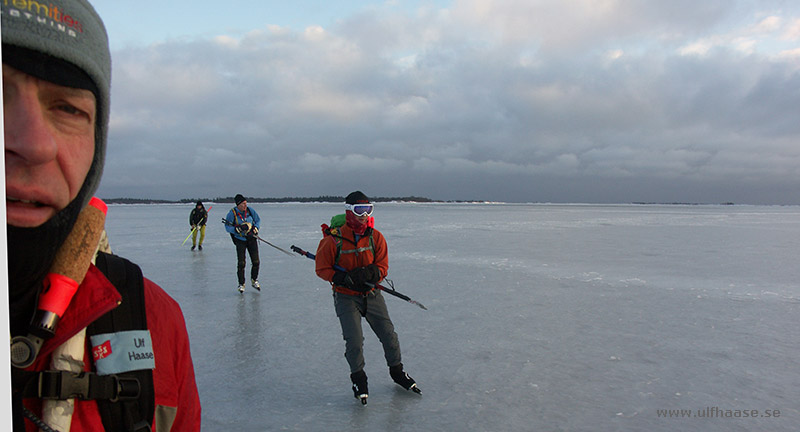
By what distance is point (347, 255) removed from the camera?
398 centimetres

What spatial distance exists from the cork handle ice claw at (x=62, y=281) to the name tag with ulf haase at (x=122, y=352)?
0.10m

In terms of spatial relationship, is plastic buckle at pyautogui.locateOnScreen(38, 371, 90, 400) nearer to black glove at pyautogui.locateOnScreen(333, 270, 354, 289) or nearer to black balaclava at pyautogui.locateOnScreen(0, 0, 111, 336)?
black balaclava at pyautogui.locateOnScreen(0, 0, 111, 336)

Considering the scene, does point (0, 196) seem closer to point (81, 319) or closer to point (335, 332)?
point (81, 319)

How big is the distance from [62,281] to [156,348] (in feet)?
0.88

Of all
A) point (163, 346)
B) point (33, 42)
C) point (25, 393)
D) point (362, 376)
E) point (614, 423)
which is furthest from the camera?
point (362, 376)

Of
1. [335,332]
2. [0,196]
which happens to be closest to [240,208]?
[335,332]

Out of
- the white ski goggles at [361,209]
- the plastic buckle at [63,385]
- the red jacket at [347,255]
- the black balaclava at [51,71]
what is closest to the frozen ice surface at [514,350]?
the red jacket at [347,255]

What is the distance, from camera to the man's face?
0.59m

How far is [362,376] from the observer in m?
3.55

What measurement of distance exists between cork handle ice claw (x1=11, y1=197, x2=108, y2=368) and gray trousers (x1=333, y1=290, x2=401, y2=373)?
119 inches

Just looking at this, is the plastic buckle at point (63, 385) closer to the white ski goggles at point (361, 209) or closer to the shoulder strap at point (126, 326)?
the shoulder strap at point (126, 326)

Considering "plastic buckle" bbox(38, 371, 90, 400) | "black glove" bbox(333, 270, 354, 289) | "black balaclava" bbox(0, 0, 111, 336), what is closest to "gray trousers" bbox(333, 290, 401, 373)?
"black glove" bbox(333, 270, 354, 289)

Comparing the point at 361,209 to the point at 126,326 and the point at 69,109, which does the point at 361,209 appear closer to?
the point at 126,326

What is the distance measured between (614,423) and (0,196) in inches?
143
